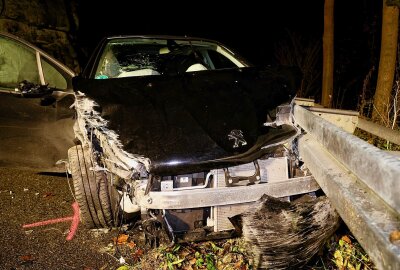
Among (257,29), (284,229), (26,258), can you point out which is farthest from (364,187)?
(257,29)

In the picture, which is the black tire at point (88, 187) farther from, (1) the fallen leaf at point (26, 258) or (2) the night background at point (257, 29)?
(2) the night background at point (257, 29)

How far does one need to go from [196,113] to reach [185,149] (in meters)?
0.41

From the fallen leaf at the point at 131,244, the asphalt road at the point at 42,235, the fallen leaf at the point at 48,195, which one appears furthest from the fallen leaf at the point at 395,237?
the fallen leaf at the point at 48,195

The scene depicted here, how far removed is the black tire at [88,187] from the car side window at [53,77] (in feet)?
4.17

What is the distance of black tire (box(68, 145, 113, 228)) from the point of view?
8.44 ft

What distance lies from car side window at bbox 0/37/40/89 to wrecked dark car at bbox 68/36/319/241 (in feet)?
3.88

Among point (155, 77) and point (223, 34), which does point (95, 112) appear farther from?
point (223, 34)

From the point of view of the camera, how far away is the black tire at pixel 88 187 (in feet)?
8.44

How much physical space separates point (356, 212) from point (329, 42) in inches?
235

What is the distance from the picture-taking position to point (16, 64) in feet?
12.1

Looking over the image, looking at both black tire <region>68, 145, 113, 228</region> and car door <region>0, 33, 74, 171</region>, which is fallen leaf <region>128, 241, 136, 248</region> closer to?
black tire <region>68, 145, 113, 228</region>

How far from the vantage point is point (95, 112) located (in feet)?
7.80

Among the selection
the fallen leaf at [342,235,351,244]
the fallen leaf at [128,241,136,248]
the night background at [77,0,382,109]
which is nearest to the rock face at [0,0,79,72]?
the night background at [77,0,382,109]

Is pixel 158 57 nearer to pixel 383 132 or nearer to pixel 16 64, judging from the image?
pixel 16 64
